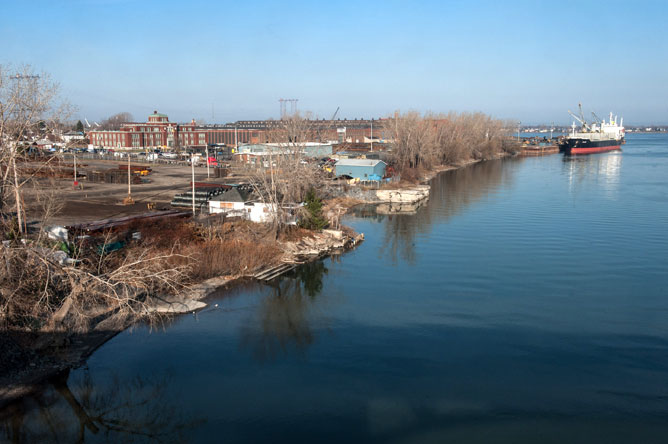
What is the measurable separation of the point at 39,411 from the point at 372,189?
68.3 ft

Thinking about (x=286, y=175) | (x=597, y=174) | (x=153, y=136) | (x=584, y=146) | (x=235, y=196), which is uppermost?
(x=153, y=136)

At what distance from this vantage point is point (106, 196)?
22219mm

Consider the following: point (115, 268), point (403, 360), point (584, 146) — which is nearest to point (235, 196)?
point (115, 268)

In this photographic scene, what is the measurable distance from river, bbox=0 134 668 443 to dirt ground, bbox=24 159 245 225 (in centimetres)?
667

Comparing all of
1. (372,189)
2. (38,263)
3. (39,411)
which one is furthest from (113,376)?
(372,189)

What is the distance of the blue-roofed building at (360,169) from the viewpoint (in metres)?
28.5

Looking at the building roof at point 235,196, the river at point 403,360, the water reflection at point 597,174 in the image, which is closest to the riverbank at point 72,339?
the river at point 403,360

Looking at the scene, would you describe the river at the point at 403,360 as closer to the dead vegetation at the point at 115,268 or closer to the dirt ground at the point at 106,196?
the dead vegetation at the point at 115,268

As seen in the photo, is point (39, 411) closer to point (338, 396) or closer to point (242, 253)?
point (338, 396)

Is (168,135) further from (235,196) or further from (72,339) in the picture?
(72,339)

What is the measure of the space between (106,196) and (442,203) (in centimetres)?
1488

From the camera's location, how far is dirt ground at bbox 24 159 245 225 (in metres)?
17.2

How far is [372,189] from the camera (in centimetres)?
2695

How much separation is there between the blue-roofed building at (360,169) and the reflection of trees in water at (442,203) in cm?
317
